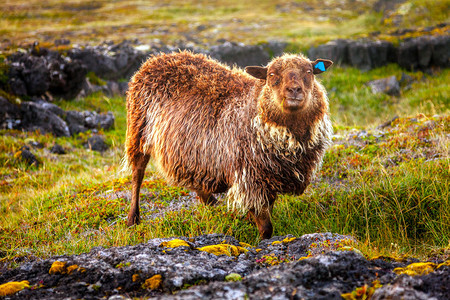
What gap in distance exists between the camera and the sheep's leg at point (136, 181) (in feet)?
18.6

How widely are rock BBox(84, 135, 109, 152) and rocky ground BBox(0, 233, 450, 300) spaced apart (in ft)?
22.6

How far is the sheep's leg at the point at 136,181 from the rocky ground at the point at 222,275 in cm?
213

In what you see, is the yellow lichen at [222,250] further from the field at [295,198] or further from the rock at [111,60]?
the rock at [111,60]

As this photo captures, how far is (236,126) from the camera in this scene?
4891 mm

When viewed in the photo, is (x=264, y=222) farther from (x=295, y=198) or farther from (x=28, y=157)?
(x=28, y=157)

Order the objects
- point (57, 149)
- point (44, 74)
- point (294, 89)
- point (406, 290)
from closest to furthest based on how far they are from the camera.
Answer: point (406, 290)
point (294, 89)
point (57, 149)
point (44, 74)

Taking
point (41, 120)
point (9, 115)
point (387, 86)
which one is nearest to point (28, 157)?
point (41, 120)

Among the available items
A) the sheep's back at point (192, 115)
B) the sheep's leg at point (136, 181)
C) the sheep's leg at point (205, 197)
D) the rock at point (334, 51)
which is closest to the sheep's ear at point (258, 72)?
the sheep's back at point (192, 115)

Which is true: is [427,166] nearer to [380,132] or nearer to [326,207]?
[326,207]

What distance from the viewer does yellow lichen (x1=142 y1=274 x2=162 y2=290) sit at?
276 centimetres

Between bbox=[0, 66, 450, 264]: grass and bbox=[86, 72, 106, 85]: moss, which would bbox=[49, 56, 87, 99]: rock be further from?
bbox=[0, 66, 450, 264]: grass

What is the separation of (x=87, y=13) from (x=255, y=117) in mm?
30242

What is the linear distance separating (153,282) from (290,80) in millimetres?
2717

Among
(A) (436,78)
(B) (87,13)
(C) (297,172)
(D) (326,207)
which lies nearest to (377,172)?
(D) (326,207)
